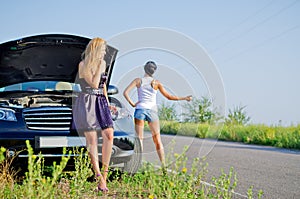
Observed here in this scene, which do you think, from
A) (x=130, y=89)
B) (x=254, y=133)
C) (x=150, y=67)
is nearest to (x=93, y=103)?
(x=130, y=89)

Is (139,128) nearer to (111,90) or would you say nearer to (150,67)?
(111,90)

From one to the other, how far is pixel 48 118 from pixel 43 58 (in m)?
1.32

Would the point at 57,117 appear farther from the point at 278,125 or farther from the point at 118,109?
the point at 278,125

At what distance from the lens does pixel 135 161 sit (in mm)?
6934

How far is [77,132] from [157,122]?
1.76m

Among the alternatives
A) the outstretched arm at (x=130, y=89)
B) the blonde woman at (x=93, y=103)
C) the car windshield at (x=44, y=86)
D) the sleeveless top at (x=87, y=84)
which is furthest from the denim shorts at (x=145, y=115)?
the sleeveless top at (x=87, y=84)

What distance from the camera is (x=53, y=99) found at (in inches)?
290

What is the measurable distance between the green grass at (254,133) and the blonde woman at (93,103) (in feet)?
34.4

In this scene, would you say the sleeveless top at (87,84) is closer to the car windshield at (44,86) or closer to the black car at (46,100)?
the black car at (46,100)

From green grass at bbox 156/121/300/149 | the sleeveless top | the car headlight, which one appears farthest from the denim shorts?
green grass at bbox 156/121/300/149

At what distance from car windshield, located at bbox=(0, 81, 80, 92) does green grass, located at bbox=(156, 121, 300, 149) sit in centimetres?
919

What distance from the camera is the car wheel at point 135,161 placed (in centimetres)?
688

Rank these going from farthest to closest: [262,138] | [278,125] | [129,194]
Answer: [278,125] < [262,138] < [129,194]

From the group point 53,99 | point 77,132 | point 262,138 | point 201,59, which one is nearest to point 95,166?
point 77,132
